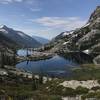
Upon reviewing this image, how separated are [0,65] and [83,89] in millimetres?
102230

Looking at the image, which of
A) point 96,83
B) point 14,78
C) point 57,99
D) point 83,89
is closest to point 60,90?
point 83,89

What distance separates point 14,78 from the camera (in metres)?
130

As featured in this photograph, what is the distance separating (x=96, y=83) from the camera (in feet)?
291

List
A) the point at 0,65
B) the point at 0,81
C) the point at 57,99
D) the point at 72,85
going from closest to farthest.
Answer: the point at 57,99, the point at 72,85, the point at 0,81, the point at 0,65

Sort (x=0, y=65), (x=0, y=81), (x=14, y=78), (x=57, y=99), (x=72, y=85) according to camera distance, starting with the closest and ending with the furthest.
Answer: (x=57, y=99), (x=72, y=85), (x=0, y=81), (x=14, y=78), (x=0, y=65)

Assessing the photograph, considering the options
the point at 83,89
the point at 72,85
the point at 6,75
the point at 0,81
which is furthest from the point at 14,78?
the point at 83,89

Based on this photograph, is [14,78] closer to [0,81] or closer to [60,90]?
[0,81]

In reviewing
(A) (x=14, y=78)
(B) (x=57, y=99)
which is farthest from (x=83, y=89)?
(A) (x=14, y=78)

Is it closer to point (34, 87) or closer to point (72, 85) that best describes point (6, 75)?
point (34, 87)

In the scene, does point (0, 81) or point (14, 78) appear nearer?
point (0, 81)

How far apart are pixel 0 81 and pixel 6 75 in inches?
732

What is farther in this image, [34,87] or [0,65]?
[0,65]

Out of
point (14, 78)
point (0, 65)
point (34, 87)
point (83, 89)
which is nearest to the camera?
point (83, 89)

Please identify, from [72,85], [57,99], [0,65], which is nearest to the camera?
[57,99]
